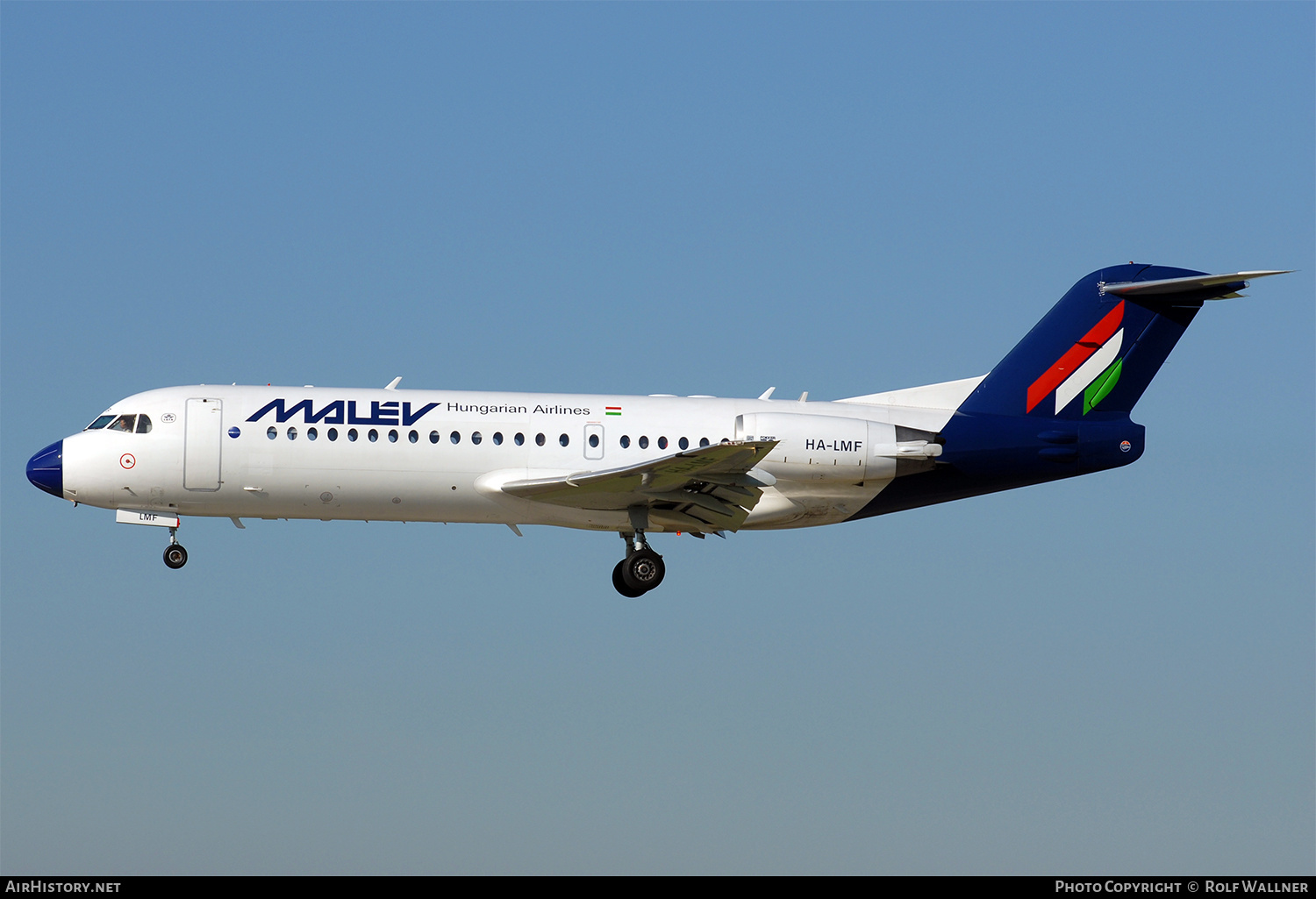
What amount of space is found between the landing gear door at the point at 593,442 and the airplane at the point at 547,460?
0.02m

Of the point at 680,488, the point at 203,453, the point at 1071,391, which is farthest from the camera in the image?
the point at 1071,391

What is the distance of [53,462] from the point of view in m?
27.1

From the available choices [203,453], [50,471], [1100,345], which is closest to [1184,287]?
[1100,345]

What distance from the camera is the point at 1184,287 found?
29.1m

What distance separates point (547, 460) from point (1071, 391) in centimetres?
988

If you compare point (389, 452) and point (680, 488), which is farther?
point (680, 488)

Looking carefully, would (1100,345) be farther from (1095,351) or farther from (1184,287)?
(1184,287)

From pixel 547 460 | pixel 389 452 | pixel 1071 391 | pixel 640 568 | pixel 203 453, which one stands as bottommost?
pixel 640 568

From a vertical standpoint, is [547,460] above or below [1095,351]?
below

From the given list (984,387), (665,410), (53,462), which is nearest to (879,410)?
(984,387)

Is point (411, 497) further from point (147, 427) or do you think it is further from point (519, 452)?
point (147, 427)

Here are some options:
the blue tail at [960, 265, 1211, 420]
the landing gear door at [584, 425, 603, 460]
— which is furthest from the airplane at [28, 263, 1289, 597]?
the blue tail at [960, 265, 1211, 420]

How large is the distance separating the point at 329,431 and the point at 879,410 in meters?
10.1

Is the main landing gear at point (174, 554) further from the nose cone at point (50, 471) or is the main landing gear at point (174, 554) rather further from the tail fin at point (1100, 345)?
the tail fin at point (1100, 345)
